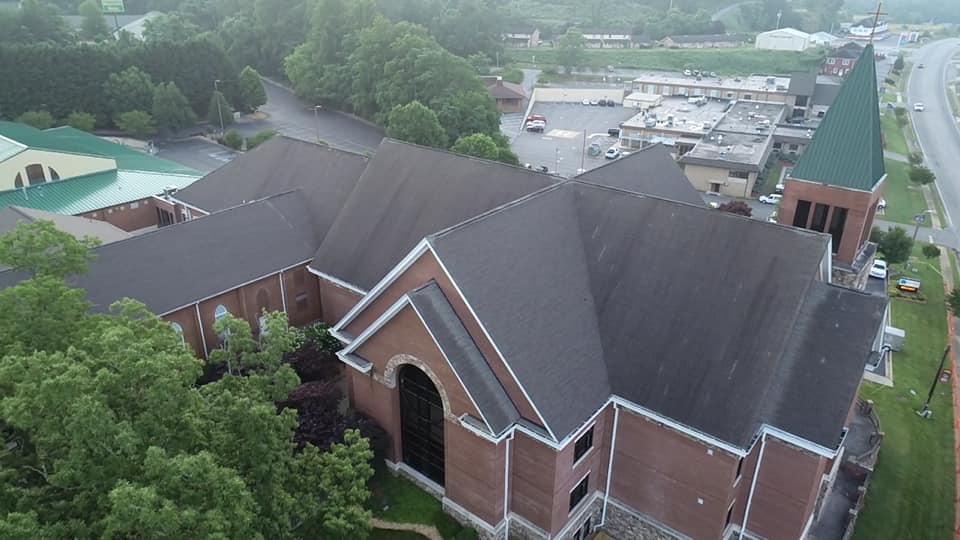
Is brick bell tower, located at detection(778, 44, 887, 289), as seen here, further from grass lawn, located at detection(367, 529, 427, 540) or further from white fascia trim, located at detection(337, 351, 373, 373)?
grass lawn, located at detection(367, 529, 427, 540)

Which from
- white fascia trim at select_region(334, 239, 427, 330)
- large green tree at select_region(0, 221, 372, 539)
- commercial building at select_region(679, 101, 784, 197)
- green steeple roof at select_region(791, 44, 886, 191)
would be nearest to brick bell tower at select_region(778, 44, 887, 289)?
green steeple roof at select_region(791, 44, 886, 191)

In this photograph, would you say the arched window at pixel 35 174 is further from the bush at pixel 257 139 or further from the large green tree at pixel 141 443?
the large green tree at pixel 141 443

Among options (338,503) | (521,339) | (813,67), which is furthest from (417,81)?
(813,67)

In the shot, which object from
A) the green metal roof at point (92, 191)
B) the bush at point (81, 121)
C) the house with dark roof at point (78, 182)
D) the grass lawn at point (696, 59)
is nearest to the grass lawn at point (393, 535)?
the house with dark roof at point (78, 182)

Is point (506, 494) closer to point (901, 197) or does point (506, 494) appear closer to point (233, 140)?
point (233, 140)

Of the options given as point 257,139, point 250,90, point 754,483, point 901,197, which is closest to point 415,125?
point 257,139
